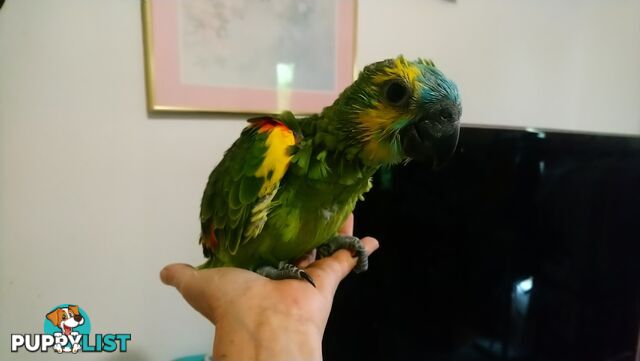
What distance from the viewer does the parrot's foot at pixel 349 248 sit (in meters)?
0.94

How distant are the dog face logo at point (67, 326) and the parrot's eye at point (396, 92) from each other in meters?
0.98

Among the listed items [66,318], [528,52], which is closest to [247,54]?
[66,318]

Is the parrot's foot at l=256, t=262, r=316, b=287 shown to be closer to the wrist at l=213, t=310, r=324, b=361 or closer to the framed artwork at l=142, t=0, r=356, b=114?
the wrist at l=213, t=310, r=324, b=361

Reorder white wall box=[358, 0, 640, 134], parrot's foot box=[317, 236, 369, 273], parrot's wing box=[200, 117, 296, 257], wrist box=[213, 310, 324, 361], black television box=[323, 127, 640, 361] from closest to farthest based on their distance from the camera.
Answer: wrist box=[213, 310, 324, 361]
parrot's wing box=[200, 117, 296, 257]
parrot's foot box=[317, 236, 369, 273]
black television box=[323, 127, 640, 361]
white wall box=[358, 0, 640, 134]

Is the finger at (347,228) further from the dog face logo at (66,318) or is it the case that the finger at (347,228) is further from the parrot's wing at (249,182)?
the dog face logo at (66,318)

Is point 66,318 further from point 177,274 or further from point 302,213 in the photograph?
point 302,213

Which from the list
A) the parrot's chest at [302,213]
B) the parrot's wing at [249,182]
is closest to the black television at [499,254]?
the parrot's chest at [302,213]

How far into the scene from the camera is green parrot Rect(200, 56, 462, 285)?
2.16 feet

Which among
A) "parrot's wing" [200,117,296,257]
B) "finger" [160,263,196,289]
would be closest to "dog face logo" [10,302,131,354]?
"finger" [160,263,196,289]

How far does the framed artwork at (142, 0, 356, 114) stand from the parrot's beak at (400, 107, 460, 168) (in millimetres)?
629

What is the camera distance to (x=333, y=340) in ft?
3.61

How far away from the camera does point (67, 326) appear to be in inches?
42.9

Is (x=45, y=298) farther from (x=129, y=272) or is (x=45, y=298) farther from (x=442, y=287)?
(x=442, y=287)

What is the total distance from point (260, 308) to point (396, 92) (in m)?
0.43
